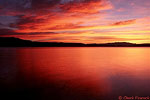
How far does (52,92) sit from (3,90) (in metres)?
2.68

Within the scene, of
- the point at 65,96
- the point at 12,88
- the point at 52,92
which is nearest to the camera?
the point at 65,96

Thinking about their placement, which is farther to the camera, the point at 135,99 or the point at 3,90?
the point at 3,90

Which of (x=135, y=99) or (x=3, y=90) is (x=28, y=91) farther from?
(x=135, y=99)

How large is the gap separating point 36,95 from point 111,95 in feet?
12.4

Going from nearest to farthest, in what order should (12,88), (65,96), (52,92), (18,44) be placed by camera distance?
(65,96)
(52,92)
(12,88)
(18,44)

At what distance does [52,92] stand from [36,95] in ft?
2.70

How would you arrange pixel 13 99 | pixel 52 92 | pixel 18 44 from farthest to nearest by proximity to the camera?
pixel 18 44, pixel 52 92, pixel 13 99

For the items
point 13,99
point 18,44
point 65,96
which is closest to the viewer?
point 13,99

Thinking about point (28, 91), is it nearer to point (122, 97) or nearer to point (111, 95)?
point (111, 95)

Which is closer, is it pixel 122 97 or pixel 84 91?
pixel 122 97

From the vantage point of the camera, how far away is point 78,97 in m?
5.91

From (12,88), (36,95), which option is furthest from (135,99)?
(12,88)

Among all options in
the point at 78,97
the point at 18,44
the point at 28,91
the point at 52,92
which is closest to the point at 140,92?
the point at 78,97

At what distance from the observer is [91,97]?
5.95 m
